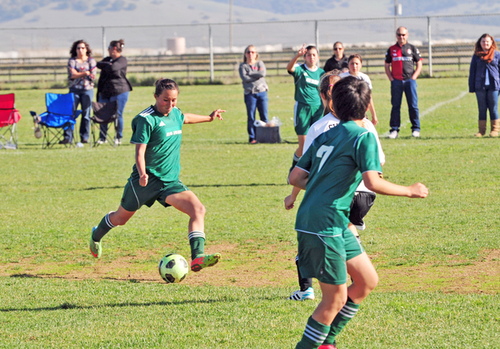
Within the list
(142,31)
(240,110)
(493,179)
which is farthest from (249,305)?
(142,31)

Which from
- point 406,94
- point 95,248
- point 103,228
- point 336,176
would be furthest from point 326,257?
point 406,94

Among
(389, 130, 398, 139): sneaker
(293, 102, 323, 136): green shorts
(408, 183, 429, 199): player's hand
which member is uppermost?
(293, 102, 323, 136): green shorts

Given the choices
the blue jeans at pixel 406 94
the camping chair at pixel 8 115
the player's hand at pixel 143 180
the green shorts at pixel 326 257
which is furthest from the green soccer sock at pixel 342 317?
the camping chair at pixel 8 115

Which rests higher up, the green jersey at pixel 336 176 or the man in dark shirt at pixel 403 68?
the man in dark shirt at pixel 403 68

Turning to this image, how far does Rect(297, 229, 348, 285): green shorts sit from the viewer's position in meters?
3.66

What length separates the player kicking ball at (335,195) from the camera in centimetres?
361

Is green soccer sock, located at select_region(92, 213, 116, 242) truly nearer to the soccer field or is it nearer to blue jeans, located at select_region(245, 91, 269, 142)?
the soccer field

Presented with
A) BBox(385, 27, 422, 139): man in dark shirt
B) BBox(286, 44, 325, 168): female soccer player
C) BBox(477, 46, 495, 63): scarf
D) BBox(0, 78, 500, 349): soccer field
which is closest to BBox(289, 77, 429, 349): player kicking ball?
BBox(0, 78, 500, 349): soccer field

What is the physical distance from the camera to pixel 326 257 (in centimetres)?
366

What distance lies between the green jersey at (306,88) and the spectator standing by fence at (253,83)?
11.6 feet

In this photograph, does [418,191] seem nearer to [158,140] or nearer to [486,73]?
[158,140]

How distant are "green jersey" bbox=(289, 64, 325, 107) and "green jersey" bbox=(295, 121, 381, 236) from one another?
732 cm

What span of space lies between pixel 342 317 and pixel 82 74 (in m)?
12.0

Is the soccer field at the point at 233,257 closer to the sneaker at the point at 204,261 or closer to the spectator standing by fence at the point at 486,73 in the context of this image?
the sneaker at the point at 204,261
